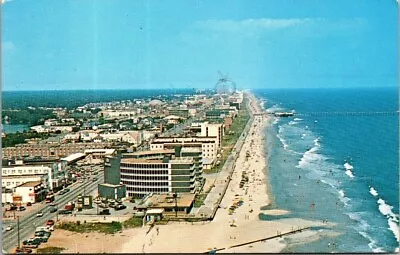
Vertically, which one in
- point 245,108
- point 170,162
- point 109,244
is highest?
point 245,108

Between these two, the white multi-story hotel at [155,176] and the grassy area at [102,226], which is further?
the white multi-story hotel at [155,176]

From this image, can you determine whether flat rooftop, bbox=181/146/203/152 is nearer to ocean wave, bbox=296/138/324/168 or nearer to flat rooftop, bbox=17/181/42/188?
ocean wave, bbox=296/138/324/168

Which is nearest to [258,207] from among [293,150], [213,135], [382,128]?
Answer: [213,135]

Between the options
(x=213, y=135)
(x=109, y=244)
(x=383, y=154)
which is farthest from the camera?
(x=383, y=154)

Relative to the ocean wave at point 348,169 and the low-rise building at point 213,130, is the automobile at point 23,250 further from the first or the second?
the ocean wave at point 348,169

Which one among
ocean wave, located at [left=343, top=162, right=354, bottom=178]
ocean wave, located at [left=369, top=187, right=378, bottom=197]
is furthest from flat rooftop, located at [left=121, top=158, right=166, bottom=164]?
ocean wave, located at [left=343, top=162, right=354, bottom=178]

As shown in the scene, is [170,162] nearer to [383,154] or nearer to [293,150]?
[293,150]

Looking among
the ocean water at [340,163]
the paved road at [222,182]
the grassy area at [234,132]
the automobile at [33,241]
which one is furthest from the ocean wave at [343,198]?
the automobile at [33,241]
